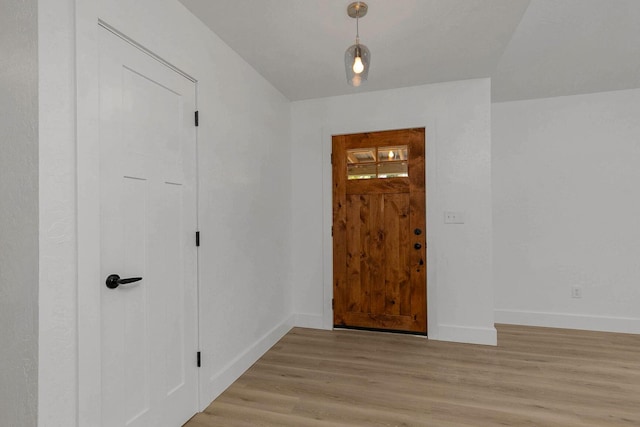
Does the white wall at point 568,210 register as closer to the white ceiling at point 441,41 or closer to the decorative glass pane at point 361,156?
the white ceiling at point 441,41

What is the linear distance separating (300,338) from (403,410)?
1.46 metres

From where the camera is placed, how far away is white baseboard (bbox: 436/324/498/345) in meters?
3.09

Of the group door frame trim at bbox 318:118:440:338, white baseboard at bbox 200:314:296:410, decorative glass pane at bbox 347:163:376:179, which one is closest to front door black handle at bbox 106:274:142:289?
white baseboard at bbox 200:314:296:410

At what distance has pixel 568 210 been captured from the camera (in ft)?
11.7

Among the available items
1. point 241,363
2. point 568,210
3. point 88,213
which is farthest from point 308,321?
point 568,210

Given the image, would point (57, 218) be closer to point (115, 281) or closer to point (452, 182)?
point (115, 281)

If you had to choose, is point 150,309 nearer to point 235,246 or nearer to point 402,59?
point 235,246

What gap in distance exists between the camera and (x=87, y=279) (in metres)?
1.35

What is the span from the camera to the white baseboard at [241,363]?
2.21 metres

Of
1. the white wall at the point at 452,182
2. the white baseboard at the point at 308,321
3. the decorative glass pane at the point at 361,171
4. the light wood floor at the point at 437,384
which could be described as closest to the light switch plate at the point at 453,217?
the white wall at the point at 452,182

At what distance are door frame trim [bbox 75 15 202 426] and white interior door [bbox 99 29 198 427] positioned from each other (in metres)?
0.05

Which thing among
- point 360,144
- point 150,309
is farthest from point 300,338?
point 360,144

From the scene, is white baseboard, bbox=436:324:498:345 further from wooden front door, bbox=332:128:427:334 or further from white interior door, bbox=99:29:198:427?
white interior door, bbox=99:29:198:427

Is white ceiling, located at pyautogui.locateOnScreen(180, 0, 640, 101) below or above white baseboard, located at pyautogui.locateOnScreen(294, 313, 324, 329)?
above
